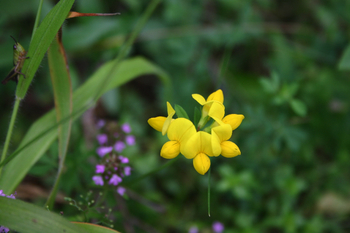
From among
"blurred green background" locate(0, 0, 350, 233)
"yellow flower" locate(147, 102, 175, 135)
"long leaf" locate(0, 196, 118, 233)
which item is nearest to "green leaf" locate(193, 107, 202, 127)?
"yellow flower" locate(147, 102, 175, 135)

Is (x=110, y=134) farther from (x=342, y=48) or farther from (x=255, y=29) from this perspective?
(x=342, y=48)

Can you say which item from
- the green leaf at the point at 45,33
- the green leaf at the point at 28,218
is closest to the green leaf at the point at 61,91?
the green leaf at the point at 45,33

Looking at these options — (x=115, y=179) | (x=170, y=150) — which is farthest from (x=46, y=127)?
(x=170, y=150)

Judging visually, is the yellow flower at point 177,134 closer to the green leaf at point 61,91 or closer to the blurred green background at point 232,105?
the green leaf at point 61,91

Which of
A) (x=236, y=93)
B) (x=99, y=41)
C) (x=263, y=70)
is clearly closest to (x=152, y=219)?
(x=236, y=93)

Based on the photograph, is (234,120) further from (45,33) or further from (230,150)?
(45,33)

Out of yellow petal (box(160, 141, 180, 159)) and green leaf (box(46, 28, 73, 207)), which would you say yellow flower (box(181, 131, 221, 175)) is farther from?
Answer: green leaf (box(46, 28, 73, 207))
